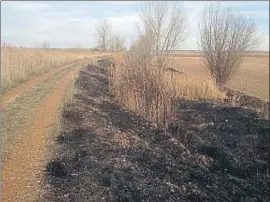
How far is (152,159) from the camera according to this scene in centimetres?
869

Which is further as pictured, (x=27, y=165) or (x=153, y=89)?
(x=153, y=89)

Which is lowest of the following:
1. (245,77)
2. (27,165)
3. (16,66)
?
(245,77)

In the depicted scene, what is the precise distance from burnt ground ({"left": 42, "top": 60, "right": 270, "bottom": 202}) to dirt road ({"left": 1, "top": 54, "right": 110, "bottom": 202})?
311mm

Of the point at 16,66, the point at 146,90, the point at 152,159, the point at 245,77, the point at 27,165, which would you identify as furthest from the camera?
the point at 245,77

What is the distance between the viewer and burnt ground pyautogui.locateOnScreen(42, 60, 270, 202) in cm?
676

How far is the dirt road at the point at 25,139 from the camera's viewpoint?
6.36 metres

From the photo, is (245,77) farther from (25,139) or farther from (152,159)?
(25,139)

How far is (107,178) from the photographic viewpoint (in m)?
6.98

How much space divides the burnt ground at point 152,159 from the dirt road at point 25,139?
1.02 ft

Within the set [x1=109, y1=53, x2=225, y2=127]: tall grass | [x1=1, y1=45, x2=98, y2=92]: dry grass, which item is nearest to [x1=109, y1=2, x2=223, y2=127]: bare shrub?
[x1=109, y1=53, x2=225, y2=127]: tall grass

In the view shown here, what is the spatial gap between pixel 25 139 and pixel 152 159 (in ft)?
9.04

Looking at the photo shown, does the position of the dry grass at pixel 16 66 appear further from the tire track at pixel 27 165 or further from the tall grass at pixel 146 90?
the tire track at pixel 27 165

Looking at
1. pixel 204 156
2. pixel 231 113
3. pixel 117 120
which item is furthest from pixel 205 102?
pixel 204 156

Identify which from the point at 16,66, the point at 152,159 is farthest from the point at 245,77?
the point at 152,159
